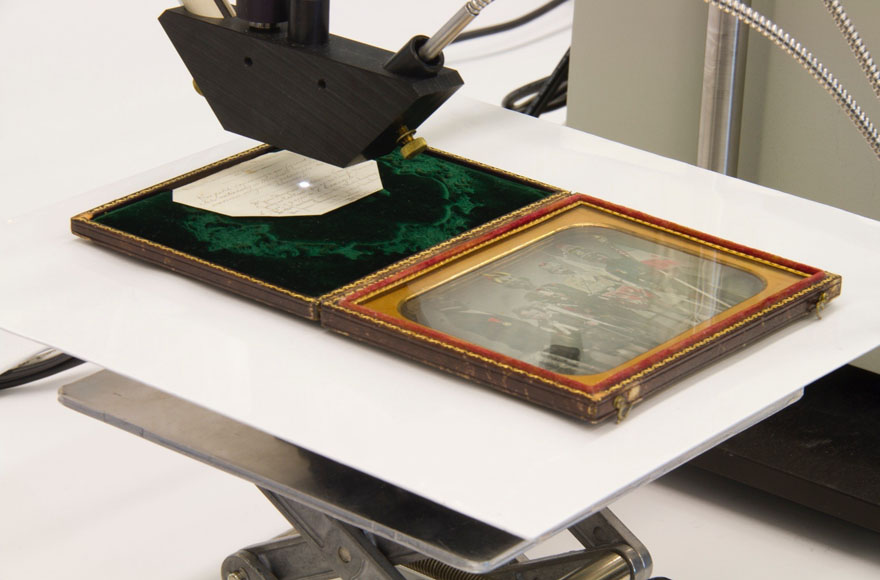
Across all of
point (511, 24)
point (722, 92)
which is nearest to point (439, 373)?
point (722, 92)

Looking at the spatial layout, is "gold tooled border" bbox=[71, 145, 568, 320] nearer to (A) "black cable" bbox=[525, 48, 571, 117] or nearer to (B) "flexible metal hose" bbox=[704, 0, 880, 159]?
(B) "flexible metal hose" bbox=[704, 0, 880, 159]

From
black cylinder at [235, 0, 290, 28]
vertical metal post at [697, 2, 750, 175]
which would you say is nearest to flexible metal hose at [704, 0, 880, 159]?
black cylinder at [235, 0, 290, 28]

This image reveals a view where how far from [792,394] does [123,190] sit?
0.69 meters

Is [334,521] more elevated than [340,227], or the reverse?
[340,227]

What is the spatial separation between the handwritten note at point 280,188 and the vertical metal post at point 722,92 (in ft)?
1.66

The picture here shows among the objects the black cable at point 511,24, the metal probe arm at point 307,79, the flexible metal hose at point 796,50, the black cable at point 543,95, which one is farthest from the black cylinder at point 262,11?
the black cable at point 511,24

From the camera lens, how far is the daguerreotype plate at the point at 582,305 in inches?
41.3

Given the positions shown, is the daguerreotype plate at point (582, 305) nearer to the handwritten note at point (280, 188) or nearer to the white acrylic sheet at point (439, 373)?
the white acrylic sheet at point (439, 373)

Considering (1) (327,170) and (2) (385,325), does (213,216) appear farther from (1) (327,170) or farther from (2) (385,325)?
(2) (385,325)

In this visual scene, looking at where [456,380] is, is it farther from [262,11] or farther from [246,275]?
[262,11]

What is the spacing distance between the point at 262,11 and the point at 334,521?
0.44 m

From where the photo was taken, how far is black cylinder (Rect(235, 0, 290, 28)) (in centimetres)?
126

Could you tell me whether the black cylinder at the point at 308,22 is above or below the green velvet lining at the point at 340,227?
above

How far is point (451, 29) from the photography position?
119 centimetres
